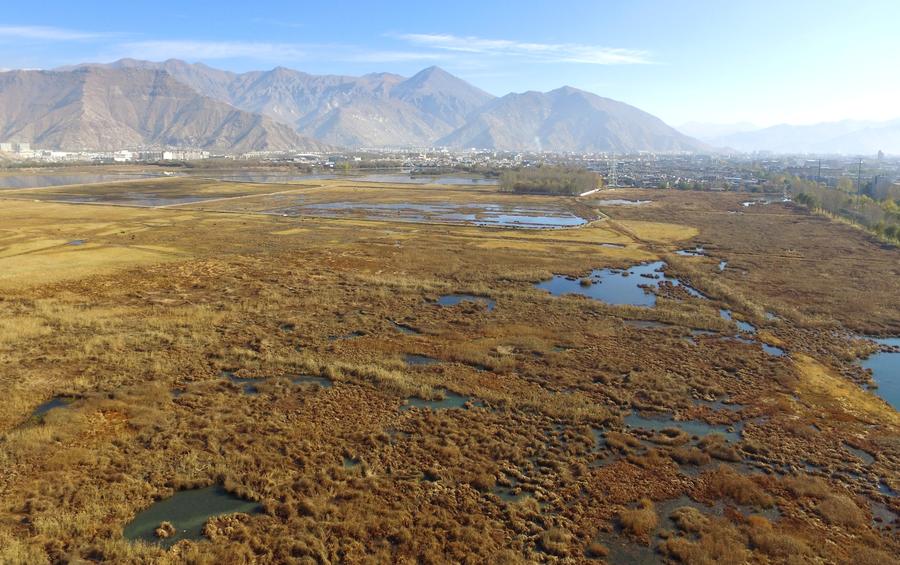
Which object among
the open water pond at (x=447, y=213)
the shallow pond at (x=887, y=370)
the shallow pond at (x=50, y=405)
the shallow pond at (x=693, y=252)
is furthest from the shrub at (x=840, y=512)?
the open water pond at (x=447, y=213)

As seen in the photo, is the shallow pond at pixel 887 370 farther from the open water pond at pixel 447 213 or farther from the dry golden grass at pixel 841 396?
the open water pond at pixel 447 213

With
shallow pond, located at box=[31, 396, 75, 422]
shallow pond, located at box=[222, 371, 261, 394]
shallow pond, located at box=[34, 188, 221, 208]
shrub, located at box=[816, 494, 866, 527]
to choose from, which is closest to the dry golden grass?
shrub, located at box=[816, 494, 866, 527]

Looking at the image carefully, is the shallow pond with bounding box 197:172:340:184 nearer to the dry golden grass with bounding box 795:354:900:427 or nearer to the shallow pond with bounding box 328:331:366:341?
the shallow pond with bounding box 328:331:366:341

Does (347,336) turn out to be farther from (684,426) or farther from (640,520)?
(640,520)

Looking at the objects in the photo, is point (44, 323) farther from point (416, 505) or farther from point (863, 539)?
point (863, 539)

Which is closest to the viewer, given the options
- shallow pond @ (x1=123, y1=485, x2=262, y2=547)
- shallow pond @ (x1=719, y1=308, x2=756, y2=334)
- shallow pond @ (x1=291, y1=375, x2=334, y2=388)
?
shallow pond @ (x1=123, y1=485, x2=262, y2=547)

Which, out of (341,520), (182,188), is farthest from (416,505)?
(182,188)
